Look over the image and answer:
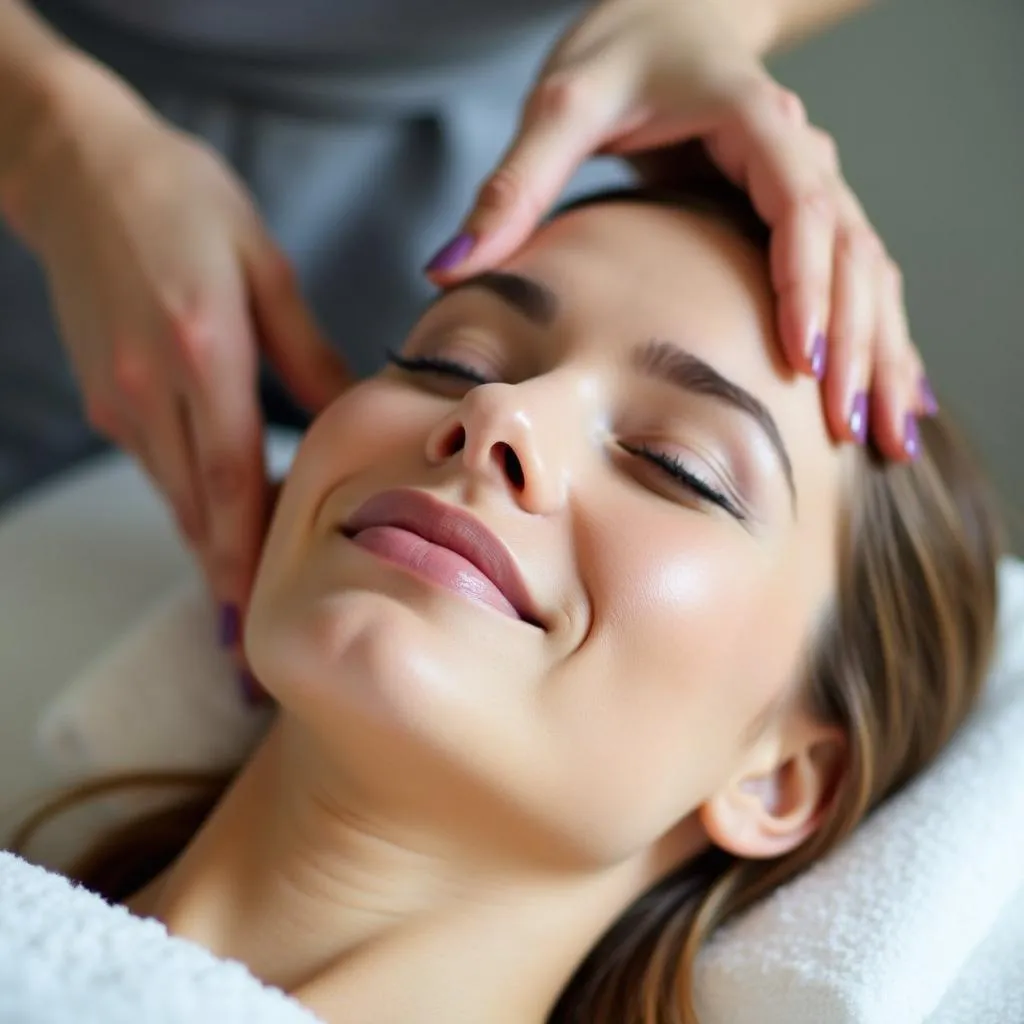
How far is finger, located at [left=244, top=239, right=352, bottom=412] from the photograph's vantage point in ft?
3.16

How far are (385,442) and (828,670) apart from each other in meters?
0.35

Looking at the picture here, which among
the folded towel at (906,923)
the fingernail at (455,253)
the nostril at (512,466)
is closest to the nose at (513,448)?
the nostril at (512,466)

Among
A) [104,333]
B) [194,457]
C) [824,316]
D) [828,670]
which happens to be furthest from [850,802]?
[104,333]

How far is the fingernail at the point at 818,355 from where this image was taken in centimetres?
80

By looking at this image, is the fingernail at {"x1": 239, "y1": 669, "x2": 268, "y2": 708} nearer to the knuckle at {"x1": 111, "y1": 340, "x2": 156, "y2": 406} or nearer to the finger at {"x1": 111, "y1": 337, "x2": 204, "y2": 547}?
the finger at {"x1": 111, "y1": 337, "x2": 204, "y2": 547}

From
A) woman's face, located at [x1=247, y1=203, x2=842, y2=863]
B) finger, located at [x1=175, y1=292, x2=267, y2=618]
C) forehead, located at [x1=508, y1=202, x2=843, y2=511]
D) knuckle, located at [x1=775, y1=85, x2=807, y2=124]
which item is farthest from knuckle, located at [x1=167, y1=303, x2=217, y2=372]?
knuckle, located at [x1=775, y1=85, x2=807, y2=124]

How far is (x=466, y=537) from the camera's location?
0.70m

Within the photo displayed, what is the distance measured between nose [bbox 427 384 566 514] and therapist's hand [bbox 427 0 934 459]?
0.16 metres

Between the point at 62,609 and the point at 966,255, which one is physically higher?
the point at 966,255

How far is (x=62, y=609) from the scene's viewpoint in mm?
1144

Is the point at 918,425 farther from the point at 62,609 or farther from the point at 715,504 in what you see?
the point at 62,609

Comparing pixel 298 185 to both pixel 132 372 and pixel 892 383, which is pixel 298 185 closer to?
pixel 132 372

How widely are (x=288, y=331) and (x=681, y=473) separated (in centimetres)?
38

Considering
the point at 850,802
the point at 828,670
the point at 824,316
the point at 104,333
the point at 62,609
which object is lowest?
the point at 62,609
